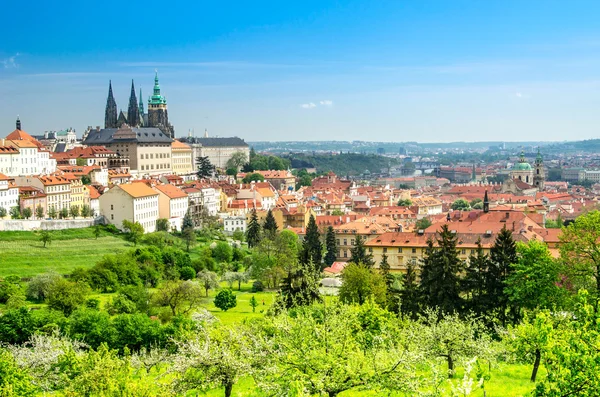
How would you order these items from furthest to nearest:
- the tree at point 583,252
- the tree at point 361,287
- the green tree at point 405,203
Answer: the green tree at point 405,203 < the tree at point 361,287 < the tree at point 583,252

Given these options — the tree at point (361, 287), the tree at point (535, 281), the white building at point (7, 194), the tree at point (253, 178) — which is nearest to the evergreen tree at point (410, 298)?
the tree at point (361, 287)

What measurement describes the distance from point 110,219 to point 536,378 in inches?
2784

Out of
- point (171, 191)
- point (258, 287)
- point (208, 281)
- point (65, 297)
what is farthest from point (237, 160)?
point (65, 297)

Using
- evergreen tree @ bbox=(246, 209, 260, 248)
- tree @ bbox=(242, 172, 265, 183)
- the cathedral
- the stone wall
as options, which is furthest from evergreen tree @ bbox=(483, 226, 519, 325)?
the cathedral

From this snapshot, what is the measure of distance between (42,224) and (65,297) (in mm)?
30644

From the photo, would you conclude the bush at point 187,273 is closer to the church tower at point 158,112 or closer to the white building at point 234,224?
the white building at point 234,224

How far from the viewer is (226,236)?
99625 millimetres

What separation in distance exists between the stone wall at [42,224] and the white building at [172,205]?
12.0 m

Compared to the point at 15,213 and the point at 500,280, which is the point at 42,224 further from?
the point at 500,280

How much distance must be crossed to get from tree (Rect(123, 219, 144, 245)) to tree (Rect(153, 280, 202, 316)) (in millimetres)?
31855

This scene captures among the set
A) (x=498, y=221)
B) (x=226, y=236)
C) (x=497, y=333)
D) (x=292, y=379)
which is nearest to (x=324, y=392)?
(x=292, y=379)

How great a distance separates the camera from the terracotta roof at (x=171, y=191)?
99.6 meters

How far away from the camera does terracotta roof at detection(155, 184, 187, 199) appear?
99556 mm

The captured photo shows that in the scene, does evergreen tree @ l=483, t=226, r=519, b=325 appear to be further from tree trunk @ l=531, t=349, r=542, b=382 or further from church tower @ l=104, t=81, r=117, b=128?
church tower @ l=104, t=81, r=117, b=128
